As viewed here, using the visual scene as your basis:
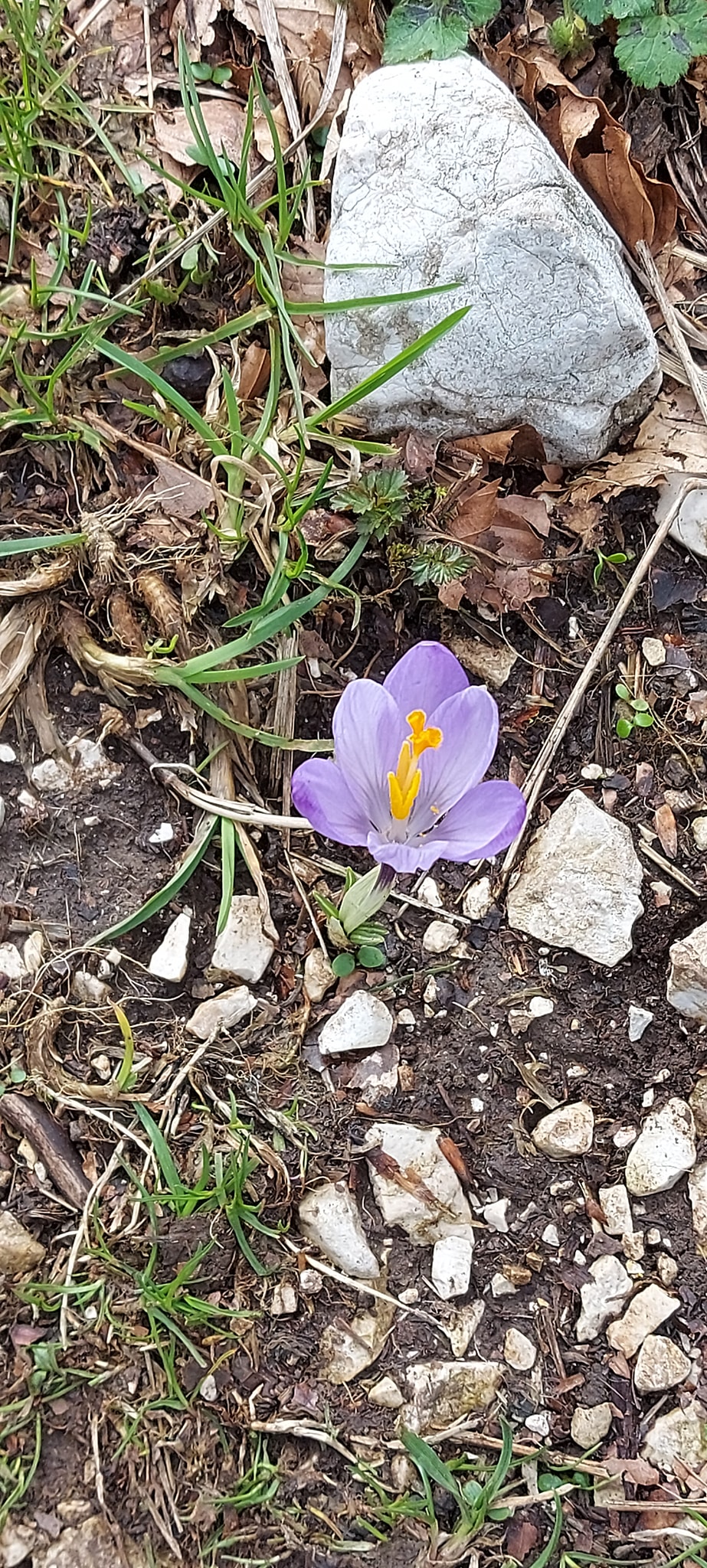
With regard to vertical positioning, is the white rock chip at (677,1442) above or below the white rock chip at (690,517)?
below

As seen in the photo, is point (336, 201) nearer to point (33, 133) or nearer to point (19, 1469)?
point (33, 133)

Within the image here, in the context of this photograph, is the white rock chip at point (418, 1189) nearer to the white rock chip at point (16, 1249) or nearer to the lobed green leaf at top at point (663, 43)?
the white rock chip at point (16, 1249)

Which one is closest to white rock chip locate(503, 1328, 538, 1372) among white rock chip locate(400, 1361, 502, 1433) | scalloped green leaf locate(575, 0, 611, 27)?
white rock chip locate(400, 1361, 502, 1433)

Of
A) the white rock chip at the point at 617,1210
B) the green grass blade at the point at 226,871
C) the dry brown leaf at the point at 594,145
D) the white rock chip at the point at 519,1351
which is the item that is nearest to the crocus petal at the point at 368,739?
the green grass blade at the point at 226,871

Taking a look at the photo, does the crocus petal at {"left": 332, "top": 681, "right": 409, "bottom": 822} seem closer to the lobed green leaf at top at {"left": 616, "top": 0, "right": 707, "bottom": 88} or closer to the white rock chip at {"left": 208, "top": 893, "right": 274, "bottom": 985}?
the white rock chip at {"left": 208, "top": 893, "right": 274, "bottom": 985}

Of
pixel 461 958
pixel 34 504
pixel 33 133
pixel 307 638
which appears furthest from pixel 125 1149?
pixel 33 133

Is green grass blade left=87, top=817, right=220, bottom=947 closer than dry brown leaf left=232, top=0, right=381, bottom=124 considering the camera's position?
Yes

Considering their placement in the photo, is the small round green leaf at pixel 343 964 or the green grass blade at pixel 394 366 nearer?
the green grass blade at pixel 394 366
